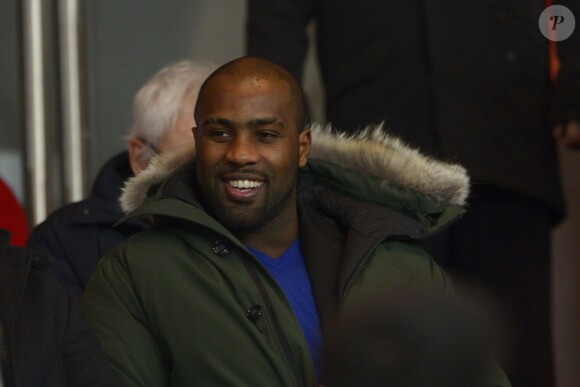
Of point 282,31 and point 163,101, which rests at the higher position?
point 282,31

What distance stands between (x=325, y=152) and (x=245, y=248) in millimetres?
464

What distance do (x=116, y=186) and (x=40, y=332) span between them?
1.19 metres

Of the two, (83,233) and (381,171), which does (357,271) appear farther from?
(83,233)

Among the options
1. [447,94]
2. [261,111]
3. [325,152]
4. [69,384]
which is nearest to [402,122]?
[447,94]

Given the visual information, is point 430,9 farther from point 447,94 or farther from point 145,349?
point 145,349

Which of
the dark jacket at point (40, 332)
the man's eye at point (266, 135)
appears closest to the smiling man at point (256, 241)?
the man's eye at point (266, 135)

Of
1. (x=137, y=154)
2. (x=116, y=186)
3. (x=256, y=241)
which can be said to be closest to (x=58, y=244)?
(x=116, y=186)

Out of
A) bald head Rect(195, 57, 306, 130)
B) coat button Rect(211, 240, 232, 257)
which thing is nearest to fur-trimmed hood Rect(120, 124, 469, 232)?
bald head Rect(195, 57, 306, 130)

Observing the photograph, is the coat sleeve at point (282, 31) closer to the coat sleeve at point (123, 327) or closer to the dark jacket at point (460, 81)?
the dark jacket at point (460, 81)

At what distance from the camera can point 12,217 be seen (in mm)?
3639

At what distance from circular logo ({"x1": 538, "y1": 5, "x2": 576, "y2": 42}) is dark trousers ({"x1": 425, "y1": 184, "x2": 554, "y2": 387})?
450mm

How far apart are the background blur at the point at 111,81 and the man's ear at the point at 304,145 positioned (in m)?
1.39

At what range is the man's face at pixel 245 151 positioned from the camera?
2.46m

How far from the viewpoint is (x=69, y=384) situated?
2.10m
